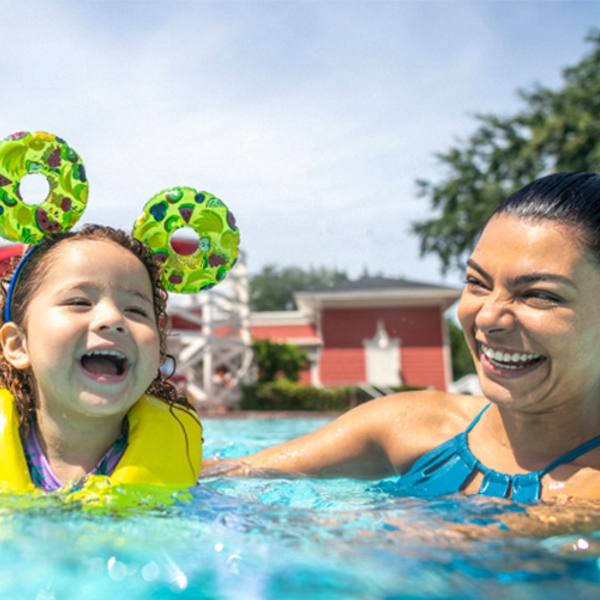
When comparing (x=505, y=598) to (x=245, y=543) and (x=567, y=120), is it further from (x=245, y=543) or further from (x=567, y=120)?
(x=567, y=120)

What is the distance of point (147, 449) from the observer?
2307 mm

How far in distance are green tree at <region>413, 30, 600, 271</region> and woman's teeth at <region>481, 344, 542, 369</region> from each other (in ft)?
71.8

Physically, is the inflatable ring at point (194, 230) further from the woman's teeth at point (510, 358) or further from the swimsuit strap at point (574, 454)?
the swimsuit strap at point (574, 454)

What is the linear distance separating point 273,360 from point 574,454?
18.6 m

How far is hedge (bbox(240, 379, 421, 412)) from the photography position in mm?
18078

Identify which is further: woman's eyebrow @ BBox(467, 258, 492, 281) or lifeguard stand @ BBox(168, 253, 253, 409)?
lifeguard stand @ BBox(168, 253, 253, 409)

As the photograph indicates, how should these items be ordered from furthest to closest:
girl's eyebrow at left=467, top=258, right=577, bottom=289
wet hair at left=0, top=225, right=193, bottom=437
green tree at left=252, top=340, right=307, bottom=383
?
green tree at left=252, top=340, right=307, bottom=383, wet hair at left=0, top=225, right=193, bottom=437, girl's eyebrow at left=467, top=258, right=577, bottom=289

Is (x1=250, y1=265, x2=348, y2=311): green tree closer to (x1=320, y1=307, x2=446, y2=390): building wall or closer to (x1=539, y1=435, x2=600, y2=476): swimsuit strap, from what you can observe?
(x1=320, y1=307, x2=446, y2=390): building wall

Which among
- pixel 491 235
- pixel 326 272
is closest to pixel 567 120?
pixel 491 235

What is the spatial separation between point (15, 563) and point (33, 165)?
5.43 feet

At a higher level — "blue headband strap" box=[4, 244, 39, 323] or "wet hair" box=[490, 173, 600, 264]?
"wet hair" box=[490, 173, 600, 264]

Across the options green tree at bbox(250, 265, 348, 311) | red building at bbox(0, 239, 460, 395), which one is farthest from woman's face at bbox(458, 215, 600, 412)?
green tree at bbox(250, 265, 348, 311)

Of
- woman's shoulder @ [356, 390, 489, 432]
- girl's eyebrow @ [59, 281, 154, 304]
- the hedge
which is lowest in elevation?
the hedge

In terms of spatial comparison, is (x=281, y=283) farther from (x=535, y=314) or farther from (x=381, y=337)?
(x=535, y=314)
